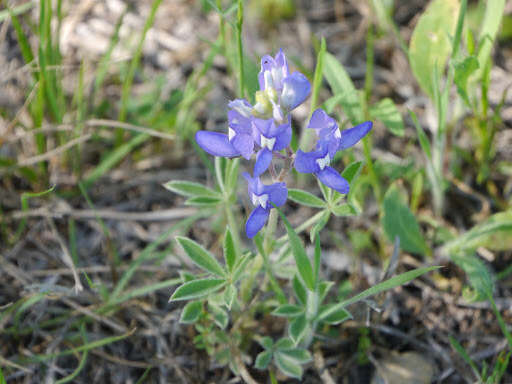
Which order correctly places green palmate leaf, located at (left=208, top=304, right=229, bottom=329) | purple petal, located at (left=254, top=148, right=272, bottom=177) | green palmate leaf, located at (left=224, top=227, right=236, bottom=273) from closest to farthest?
purple petal, located at (left=254, top=148, right=272, bottom=177)
green palmate leaf, located at (left=224, top=227, right=236, bottom=273)
green palmate leaf, located at (left=208, top=304, right=229, bottom=329)

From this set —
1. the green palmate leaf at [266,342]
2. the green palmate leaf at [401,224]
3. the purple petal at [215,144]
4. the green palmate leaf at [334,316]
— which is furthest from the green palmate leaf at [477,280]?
the purple petal at [215,144]

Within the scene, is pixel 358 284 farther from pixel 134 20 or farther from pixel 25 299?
pixel 134 20

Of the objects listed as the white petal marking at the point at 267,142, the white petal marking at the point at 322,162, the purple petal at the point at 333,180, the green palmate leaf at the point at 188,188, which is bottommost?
the green palmate leaf at the point at 188,188

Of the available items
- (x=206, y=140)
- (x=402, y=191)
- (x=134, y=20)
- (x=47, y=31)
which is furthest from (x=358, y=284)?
(x=134, y=20)

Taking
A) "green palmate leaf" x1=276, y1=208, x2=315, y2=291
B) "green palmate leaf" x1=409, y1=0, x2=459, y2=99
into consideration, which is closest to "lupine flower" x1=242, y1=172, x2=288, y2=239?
"green palmate leaf" x1=276, y1=208, x2=315, y2=291

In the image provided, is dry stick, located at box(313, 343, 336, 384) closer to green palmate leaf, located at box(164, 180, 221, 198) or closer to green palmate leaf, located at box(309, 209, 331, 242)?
green palmate leaf, located at box(309, 209, 331, 242)

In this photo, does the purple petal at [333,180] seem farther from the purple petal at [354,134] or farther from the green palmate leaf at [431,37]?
the green palmate leaf at [431,37]

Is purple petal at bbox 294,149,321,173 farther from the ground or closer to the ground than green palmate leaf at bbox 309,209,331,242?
farther from the ground
